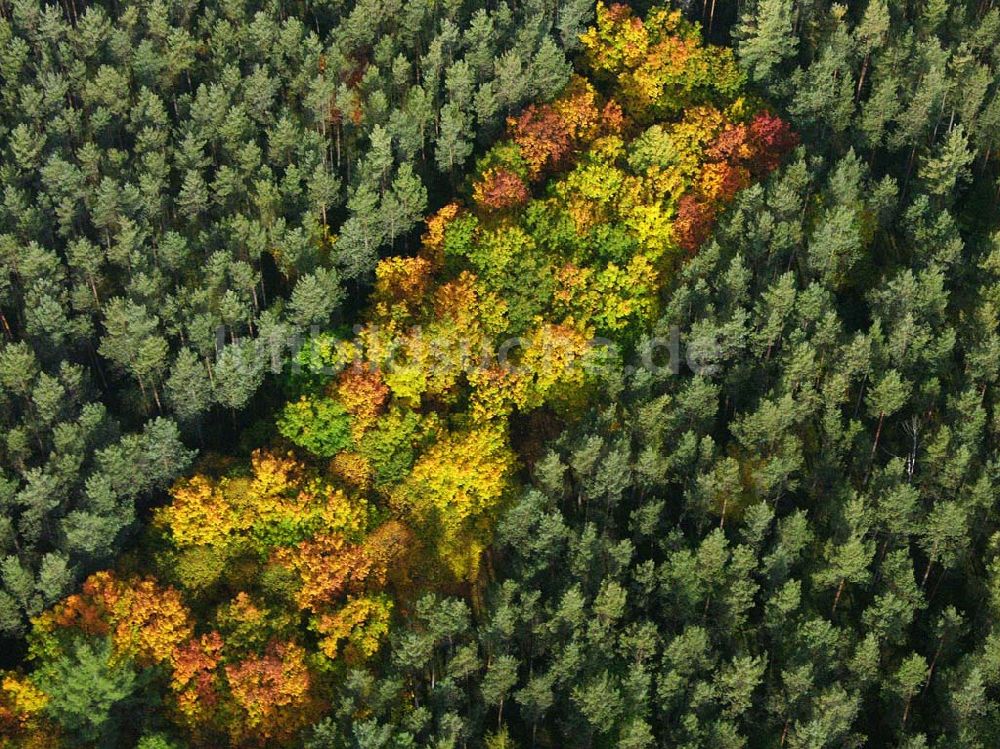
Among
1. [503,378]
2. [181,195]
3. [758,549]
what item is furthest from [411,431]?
[181,195]

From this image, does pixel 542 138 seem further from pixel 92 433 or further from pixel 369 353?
pixel 92 433

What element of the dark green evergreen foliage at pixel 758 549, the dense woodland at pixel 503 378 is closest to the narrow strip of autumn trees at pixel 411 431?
the dense woodland at pixel 503 378

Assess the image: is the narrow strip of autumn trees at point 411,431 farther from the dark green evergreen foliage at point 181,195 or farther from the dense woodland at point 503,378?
the dark green evergreen foliage at point 181,195

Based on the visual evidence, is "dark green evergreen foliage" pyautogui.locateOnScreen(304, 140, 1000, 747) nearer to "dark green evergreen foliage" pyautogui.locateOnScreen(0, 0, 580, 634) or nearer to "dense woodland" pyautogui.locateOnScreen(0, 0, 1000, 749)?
"dense woodland" pyautogui.locateOnScreen(0, 0, 1000, 749)

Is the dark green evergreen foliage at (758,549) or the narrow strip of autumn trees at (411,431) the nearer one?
the dark green evergreen foliage at (758,549)

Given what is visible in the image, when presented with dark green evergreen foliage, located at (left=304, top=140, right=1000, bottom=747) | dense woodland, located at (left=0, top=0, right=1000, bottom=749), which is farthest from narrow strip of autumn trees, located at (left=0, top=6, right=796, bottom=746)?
dark green evergreen foliage, located at (left=304, top=140, right=1000, bottom=747)

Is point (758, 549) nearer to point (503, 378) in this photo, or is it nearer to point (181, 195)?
point (503, 378)

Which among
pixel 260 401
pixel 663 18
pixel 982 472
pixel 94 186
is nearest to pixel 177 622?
pixel 260 401
